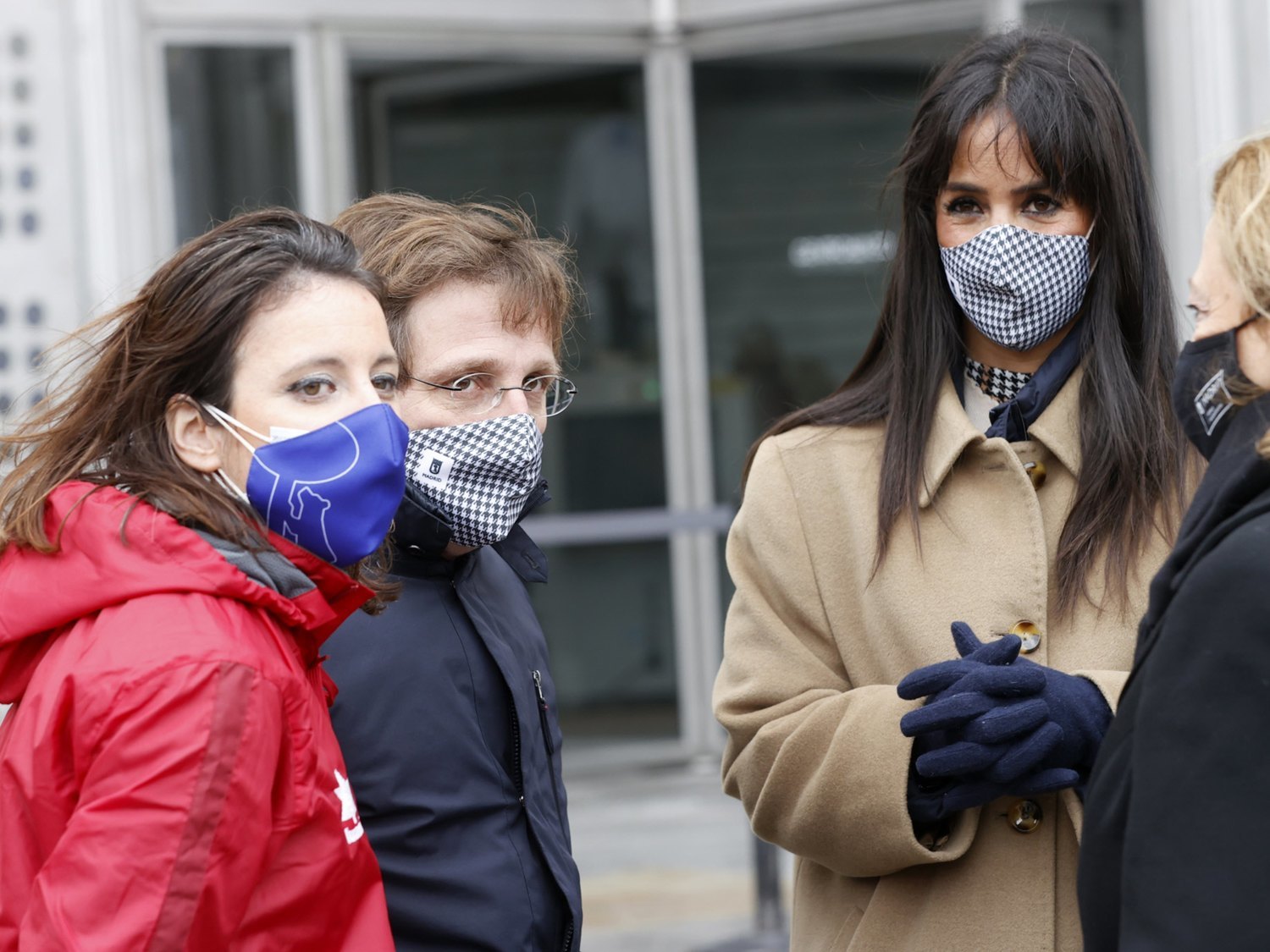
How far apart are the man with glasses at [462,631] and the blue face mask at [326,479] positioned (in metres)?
0.31

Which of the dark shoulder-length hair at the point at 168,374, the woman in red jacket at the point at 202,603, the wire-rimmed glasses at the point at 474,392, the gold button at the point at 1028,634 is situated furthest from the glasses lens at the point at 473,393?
the gold button at the point at 1028,634

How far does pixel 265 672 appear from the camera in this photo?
59.7 inches

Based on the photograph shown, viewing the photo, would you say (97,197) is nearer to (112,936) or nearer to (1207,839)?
(112,936)

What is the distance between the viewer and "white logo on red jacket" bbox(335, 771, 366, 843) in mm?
1626

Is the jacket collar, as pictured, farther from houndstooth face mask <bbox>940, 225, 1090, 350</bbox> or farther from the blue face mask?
the blue face mask

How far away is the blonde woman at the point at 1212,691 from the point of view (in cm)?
137

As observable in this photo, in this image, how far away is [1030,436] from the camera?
2240 millimetres

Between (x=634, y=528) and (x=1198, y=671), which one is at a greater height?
(x=1198, y=671)

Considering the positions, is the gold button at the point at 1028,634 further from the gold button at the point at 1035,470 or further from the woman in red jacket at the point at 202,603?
the woman in red jacket at the point at 202,603

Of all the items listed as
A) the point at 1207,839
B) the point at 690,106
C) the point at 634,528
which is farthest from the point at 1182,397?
the point at 690,106

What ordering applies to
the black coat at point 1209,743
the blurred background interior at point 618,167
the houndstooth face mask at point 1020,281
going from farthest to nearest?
the blurred background interior at point 618,167 → the houndstooth face mask at point 1020,281 → the black coat at point 1209,743

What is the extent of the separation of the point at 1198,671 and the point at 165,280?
→ 1.21 metres

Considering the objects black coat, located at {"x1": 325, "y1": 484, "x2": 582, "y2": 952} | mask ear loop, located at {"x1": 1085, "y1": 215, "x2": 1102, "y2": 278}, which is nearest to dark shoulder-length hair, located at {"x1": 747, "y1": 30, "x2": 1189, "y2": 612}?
mask ear loop, located at {"x1": 1085, "y1": 215, "x2": 1102, "y2": 278}

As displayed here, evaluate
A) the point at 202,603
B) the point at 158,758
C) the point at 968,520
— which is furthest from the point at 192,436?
the point at 968,520
